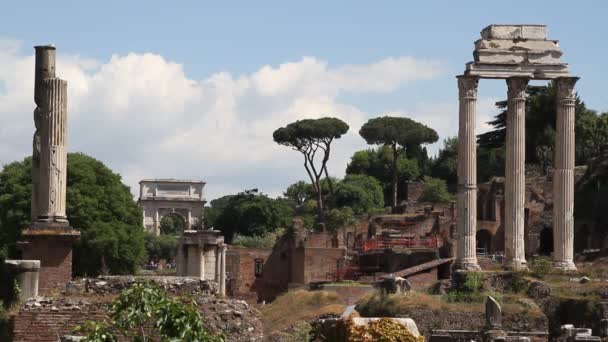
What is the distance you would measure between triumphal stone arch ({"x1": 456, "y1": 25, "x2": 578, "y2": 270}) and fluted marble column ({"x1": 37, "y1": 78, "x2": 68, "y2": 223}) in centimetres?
2721

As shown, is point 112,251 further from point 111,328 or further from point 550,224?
point 111,328

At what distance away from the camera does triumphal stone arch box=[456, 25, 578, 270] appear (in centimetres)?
5134

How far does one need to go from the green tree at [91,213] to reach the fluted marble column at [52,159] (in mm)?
27831

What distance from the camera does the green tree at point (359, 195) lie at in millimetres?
105500

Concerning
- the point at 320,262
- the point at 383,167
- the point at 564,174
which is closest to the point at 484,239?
the point at 320,262

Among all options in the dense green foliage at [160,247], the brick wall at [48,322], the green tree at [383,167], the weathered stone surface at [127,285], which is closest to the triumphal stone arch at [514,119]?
the weathered stone surface at [127,285]

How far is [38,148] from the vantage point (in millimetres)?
25578

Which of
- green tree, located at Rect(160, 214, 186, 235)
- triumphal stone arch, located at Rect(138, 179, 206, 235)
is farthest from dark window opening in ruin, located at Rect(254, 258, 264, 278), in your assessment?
green tree, located at Rect(160, 214, 186, 235)

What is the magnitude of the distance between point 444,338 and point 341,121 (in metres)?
65.5

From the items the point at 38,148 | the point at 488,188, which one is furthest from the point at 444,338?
the point at 488,188

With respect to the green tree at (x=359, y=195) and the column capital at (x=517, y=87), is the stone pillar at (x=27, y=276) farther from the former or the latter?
the green tree at (x=359, y=195)

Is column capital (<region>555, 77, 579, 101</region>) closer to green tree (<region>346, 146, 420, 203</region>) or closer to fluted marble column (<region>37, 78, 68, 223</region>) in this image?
fluted marble column (<region>37, 78, 68, 223</region>)

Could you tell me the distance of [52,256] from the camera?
24.6 m

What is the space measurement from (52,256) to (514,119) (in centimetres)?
2884
